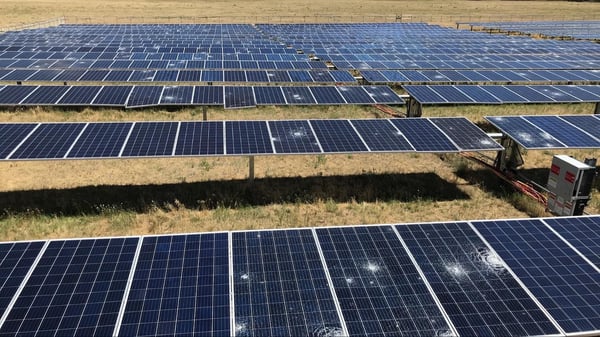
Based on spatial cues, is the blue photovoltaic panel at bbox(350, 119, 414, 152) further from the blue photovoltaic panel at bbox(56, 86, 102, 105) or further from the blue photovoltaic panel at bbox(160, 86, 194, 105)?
the blue photovoltaic panel at bbox(56, 86, 102, 105)

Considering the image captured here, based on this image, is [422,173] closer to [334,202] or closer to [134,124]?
[334,202]

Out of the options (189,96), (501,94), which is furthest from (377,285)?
(501,94)

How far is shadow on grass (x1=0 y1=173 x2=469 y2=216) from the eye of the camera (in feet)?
55.0

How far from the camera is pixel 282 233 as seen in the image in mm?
10250

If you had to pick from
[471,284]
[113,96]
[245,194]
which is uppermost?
[113,96]

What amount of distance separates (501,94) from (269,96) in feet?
45.4

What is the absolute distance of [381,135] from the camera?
1770 cm


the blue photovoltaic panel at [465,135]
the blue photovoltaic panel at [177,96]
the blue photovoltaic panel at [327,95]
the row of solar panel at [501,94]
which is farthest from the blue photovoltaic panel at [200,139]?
the row of solar panel at [501,94]

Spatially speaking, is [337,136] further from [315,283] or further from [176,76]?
[176,76]

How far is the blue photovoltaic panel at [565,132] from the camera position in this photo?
56.8ft

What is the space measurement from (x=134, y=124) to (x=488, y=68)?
28.8 meters

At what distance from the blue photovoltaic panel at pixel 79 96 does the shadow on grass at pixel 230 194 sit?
6.84 meters

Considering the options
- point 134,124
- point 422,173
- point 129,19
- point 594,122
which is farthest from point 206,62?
point 129,19

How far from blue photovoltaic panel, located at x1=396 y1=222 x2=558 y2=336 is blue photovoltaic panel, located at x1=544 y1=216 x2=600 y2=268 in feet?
7.19
